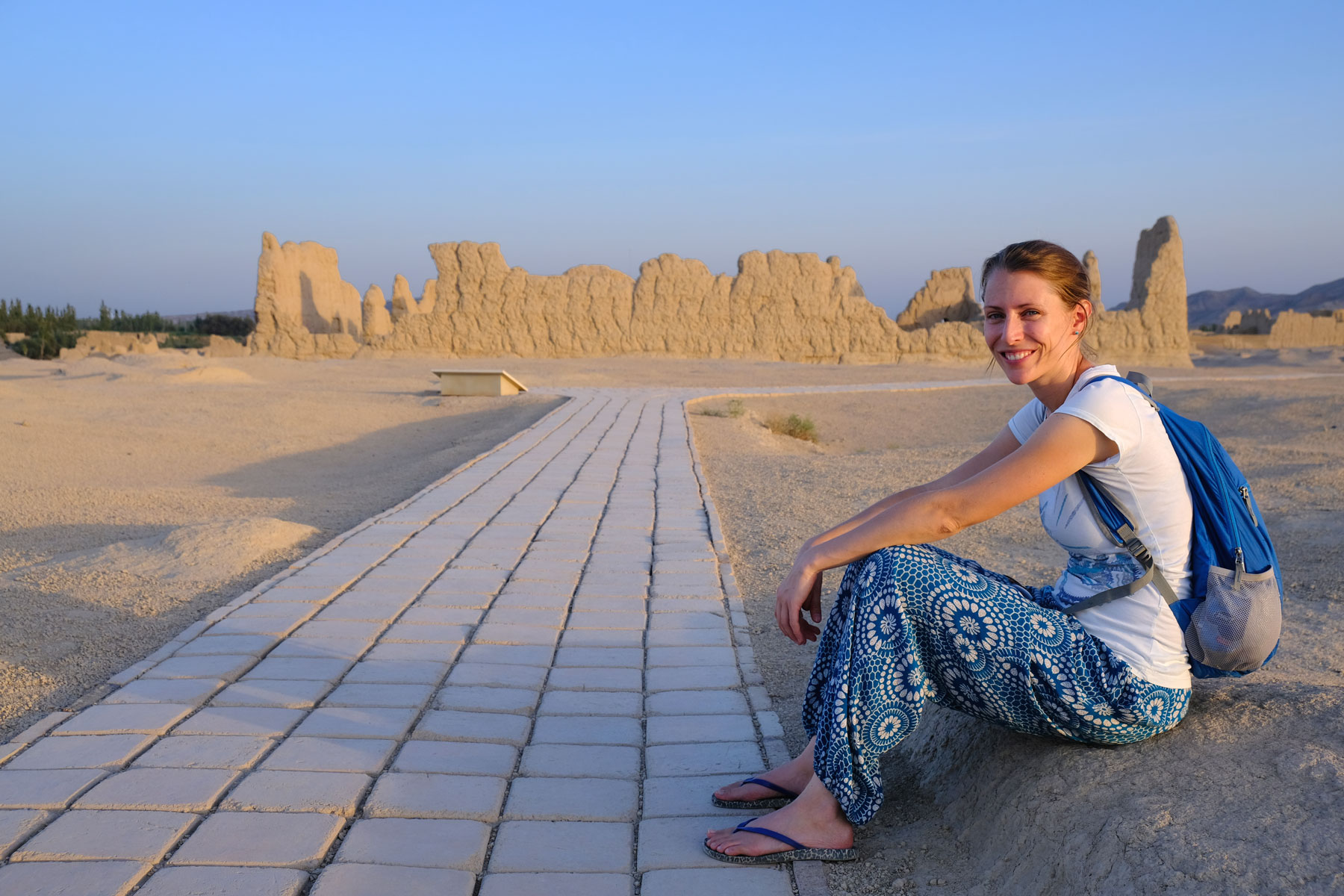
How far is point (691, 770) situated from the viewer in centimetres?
242

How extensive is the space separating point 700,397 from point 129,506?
8.77 metres

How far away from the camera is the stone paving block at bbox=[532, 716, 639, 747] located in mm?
2551

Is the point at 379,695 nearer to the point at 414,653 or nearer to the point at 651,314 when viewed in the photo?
the point at 414,653

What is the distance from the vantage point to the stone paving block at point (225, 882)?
5.91 ft

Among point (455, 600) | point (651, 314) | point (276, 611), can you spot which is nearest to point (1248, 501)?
point (455, 600)

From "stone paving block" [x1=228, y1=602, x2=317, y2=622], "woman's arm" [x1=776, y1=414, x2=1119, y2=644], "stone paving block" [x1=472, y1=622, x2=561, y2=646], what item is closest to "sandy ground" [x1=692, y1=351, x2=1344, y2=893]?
"woman's arm" [x1=776, y1=414, x2=1119, y2=644]

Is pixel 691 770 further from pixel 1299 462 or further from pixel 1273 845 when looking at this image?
pixel 1299 462

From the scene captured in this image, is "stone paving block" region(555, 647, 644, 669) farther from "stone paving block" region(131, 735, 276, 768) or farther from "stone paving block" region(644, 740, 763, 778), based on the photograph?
"stone paving block" region(131, 735, 276, 768)

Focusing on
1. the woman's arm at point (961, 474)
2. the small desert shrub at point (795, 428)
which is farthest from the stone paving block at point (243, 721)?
the small desert shrub at point (795, 428)

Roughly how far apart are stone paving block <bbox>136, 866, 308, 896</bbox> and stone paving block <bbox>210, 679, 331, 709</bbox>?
84cm

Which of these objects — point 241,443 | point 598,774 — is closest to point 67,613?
point 598,774

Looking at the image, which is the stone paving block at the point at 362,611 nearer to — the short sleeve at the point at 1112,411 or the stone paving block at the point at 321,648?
the stone paving block at the point at 321,648

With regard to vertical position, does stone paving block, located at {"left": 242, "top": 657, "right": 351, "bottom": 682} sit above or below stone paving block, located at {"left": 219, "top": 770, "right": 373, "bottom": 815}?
above

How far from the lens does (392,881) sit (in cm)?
187
